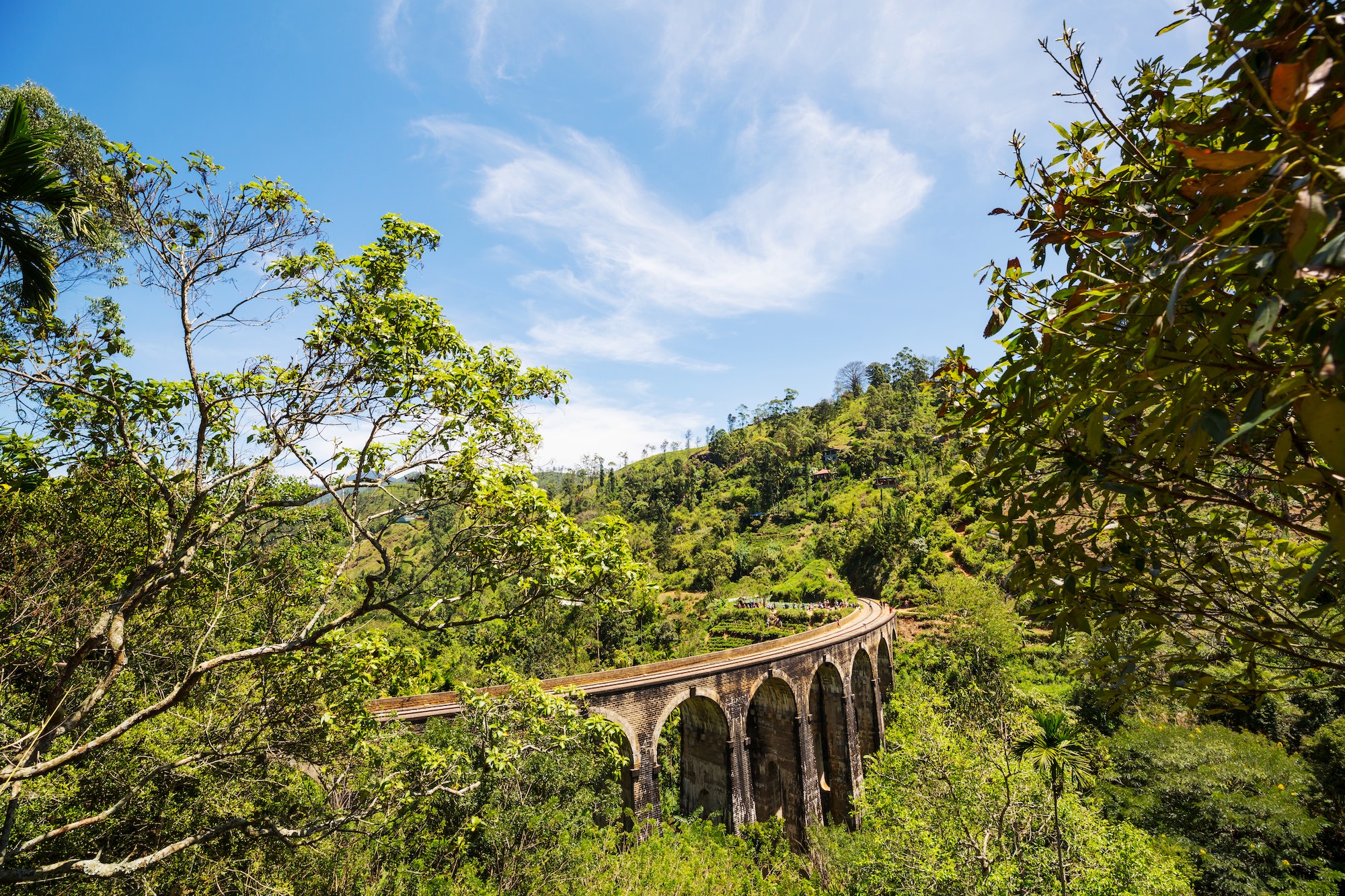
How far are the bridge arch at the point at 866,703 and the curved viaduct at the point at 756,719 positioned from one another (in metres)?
0.06

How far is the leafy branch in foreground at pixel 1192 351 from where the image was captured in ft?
3.45

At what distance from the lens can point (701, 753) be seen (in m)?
20.2

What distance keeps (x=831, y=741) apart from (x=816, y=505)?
39.6 m

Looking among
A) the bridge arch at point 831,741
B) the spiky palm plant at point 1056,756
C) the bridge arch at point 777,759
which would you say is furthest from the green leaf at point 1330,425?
the bridge arch at point 831,741

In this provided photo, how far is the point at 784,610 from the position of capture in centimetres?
3850

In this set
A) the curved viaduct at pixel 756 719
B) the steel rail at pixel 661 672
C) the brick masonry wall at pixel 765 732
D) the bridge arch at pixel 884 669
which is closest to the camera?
the steel rail at pixel 661 672

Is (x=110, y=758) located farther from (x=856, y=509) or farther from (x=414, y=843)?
(x=856, y=509)

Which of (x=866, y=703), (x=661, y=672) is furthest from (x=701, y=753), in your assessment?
(x=866, y=703)

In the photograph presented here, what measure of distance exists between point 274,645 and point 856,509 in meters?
53.7

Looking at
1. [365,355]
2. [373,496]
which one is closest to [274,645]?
[373,496]

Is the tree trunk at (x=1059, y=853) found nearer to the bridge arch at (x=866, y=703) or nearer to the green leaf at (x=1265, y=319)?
the green leaf at (x=1265, y=319)

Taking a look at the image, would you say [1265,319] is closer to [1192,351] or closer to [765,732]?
[1192,351]

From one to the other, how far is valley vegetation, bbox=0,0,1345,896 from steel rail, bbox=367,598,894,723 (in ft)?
6.44

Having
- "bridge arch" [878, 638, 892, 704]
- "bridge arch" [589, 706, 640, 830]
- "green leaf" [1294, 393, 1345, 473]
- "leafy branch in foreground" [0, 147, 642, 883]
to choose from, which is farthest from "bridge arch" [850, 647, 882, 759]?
"green leaf" [1294, 393, 1345, 473]
